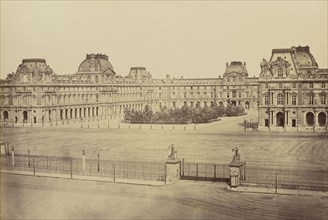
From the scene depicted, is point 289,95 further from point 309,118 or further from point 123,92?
point 123,92

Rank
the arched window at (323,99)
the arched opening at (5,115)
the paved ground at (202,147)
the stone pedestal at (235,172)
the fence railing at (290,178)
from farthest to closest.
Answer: the arched opening at (5,115), the arched window at (323,99), the paved ground at (202,147), the fence railing at (290,178), the stone pedestal at (235,172)

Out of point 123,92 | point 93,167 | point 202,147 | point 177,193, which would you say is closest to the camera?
point 177,193

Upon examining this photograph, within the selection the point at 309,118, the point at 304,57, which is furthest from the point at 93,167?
the point at 304,57

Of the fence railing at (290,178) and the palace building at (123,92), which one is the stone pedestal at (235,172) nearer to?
the fence railing at (290,178)

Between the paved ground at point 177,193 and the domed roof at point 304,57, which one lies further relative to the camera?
the domed roof at point 304,57

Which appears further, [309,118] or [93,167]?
[309,118]

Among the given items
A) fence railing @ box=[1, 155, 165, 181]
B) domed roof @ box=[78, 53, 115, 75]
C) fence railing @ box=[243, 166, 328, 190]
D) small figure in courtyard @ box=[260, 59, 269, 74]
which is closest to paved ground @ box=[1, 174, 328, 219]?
fence railing @ box=[243, 166, 328, 190]

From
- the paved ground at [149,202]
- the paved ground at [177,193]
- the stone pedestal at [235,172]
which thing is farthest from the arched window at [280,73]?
the stone pedestal at [235,172]

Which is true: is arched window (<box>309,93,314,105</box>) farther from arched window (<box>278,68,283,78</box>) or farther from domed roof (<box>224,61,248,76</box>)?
domed roof (<box>224,61,248,76</box>)
